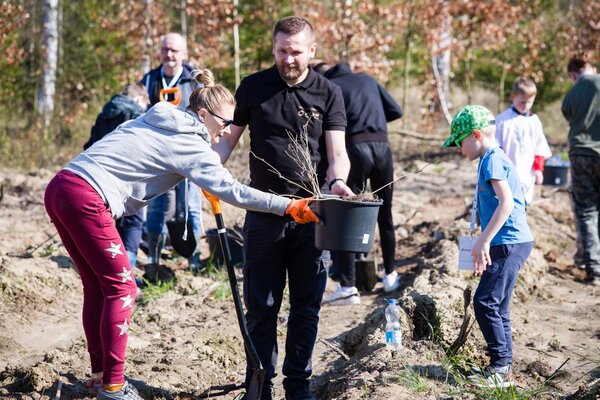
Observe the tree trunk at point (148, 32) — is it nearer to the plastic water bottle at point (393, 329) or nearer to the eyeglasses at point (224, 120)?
the plastic water bottle at point (393, 329)

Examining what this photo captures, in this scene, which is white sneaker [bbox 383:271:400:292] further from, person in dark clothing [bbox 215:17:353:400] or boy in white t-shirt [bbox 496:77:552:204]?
person in dark clothing [bbox 215:17:353:400]

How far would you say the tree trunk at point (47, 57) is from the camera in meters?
14.9

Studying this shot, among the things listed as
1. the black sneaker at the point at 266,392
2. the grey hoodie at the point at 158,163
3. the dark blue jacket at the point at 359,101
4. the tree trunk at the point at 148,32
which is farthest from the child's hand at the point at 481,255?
A: the tree trunk at the point at 148,32

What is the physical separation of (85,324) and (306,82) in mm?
1712

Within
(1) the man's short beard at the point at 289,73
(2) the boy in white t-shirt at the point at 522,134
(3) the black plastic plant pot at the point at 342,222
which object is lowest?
(3) the black plastic plant pot at the point at 342,222

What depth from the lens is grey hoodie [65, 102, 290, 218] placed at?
396 cm

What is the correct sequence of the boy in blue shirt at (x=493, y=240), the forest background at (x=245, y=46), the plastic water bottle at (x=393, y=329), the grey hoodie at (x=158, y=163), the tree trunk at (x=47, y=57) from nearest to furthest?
the grey hoodie at (x=158, y=163), the boy in blue shirt at (x=493, y=240), the plastic water bottle at (x=393, y=329), the forest background at (x=245, y=46), the tree trunk at (x=47, y=57)

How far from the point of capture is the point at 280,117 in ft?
14.1

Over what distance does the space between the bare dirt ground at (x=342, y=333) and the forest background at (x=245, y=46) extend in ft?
20.5

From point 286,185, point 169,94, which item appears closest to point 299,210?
point 286,185

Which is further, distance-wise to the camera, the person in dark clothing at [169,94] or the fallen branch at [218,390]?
the person in dark clothing at [169,94]

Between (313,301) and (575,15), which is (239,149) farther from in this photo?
(313,301)

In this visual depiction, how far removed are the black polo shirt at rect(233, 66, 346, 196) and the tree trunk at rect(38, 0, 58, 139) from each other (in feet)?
36.6

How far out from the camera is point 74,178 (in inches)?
154
